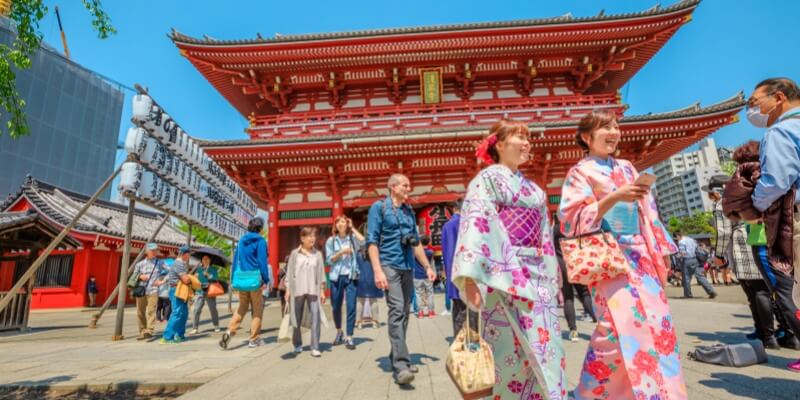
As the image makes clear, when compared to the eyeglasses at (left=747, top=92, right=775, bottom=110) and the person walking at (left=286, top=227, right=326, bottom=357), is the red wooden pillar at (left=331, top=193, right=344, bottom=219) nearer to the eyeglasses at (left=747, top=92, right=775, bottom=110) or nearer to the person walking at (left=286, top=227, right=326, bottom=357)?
the person walking at (left=286, top=227, right=326, bottom=357)

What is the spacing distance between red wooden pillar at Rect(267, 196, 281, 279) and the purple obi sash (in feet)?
35.6

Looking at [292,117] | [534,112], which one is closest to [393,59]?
[292,117]

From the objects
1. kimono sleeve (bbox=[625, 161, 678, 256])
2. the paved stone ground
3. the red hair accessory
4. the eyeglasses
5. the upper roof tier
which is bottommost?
the paved stone ground

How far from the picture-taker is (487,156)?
2.18 m

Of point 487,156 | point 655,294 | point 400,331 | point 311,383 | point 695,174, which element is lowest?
point 311,383

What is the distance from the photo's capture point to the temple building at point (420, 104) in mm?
10758

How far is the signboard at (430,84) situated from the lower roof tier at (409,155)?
2507mm

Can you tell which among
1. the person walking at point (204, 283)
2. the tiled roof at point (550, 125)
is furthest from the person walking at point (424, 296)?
the tiled roof at point (550, 125)

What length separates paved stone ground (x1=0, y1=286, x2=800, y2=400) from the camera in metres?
2.71

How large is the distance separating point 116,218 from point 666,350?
2280 centimetres

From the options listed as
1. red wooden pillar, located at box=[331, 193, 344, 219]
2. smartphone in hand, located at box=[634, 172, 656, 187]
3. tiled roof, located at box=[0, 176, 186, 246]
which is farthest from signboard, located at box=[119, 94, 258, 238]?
tiled roof, located at box=[0, 176, 186, 246]

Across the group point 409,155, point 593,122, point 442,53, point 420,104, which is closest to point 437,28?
point 442,53

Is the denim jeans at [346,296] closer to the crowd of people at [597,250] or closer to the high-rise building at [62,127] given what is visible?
the crowd of people at [597,250]

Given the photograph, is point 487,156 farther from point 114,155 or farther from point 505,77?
point 114,155
